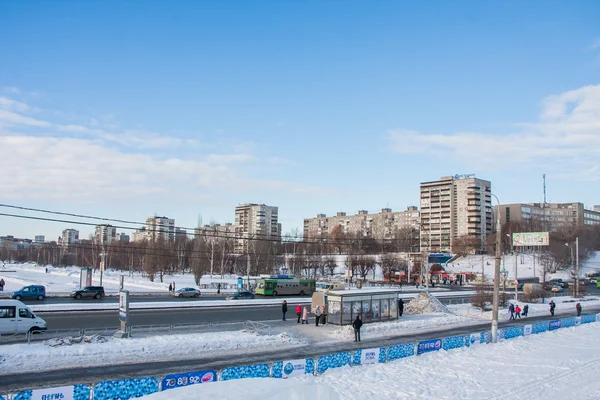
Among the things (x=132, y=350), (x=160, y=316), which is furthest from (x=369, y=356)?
(x=160, y=316)

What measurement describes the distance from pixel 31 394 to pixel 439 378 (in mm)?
14388

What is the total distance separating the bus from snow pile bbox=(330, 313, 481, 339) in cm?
2287

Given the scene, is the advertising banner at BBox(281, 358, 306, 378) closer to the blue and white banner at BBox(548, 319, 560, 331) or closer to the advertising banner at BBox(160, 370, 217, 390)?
the advertising banner at BBox(160, 370, 217, 390)

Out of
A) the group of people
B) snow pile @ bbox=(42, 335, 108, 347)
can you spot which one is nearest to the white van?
snow pile @ bbox=(42, 335, 108, 347)

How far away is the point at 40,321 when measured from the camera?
91.8 feet

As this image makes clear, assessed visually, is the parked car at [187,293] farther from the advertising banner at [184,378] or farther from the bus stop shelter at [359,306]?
the advertising banner at [184,378]

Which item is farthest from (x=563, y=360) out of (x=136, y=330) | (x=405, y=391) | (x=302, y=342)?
(x=136, y=330)

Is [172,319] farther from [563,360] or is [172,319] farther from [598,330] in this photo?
[598,330]

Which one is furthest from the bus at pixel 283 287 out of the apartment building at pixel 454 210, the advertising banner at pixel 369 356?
the apartment building at pixel 454 210

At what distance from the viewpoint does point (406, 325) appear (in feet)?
115

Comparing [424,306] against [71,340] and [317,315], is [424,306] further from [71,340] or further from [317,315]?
[71,340]

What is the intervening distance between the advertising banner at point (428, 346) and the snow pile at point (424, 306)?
1788 cm

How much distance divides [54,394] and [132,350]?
10643mm

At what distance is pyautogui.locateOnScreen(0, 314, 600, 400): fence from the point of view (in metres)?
13.4
